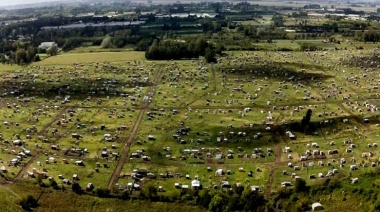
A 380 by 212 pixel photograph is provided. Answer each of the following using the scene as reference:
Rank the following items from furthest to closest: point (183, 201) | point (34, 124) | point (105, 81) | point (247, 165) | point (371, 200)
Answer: point (105, 81) < point (34, 124) < point (247, 165) < point (183, 201) < point (371, 200)

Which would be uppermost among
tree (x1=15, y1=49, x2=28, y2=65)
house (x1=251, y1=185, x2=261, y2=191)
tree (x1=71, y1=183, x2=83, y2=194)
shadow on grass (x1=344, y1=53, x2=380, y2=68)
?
tree (x1=15, y1=49, x2=28, y2=65)

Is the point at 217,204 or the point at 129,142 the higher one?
the point at 129,142

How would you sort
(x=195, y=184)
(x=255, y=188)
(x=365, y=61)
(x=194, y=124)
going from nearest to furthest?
(x=255, y=188) → (x=195, y=184) → (x=194, y=124) → (x=365, y=61)

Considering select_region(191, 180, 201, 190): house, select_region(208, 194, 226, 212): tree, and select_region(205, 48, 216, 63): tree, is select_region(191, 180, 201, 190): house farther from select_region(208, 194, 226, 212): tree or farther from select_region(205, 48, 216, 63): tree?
select_region(205, 48, 216, 63): tree

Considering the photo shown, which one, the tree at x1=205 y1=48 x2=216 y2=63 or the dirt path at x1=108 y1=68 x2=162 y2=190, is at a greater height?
the tree at x1=205 y1=48 x2=216 y2=63

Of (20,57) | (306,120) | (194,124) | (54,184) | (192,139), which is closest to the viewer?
(54,184)

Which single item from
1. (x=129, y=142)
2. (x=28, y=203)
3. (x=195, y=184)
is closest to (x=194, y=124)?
(x=129, y=142)

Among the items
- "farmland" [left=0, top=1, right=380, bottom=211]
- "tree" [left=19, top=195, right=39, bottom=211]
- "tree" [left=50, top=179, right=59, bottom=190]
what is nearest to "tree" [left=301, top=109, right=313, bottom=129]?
"farmland" [left=0, top=1, right=380, bottom=211]

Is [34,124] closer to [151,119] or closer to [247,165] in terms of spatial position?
[151,119]

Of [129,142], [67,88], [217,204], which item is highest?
[67,88]

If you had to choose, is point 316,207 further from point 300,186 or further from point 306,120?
point 306,120

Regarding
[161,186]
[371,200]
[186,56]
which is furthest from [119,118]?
[186,56]
